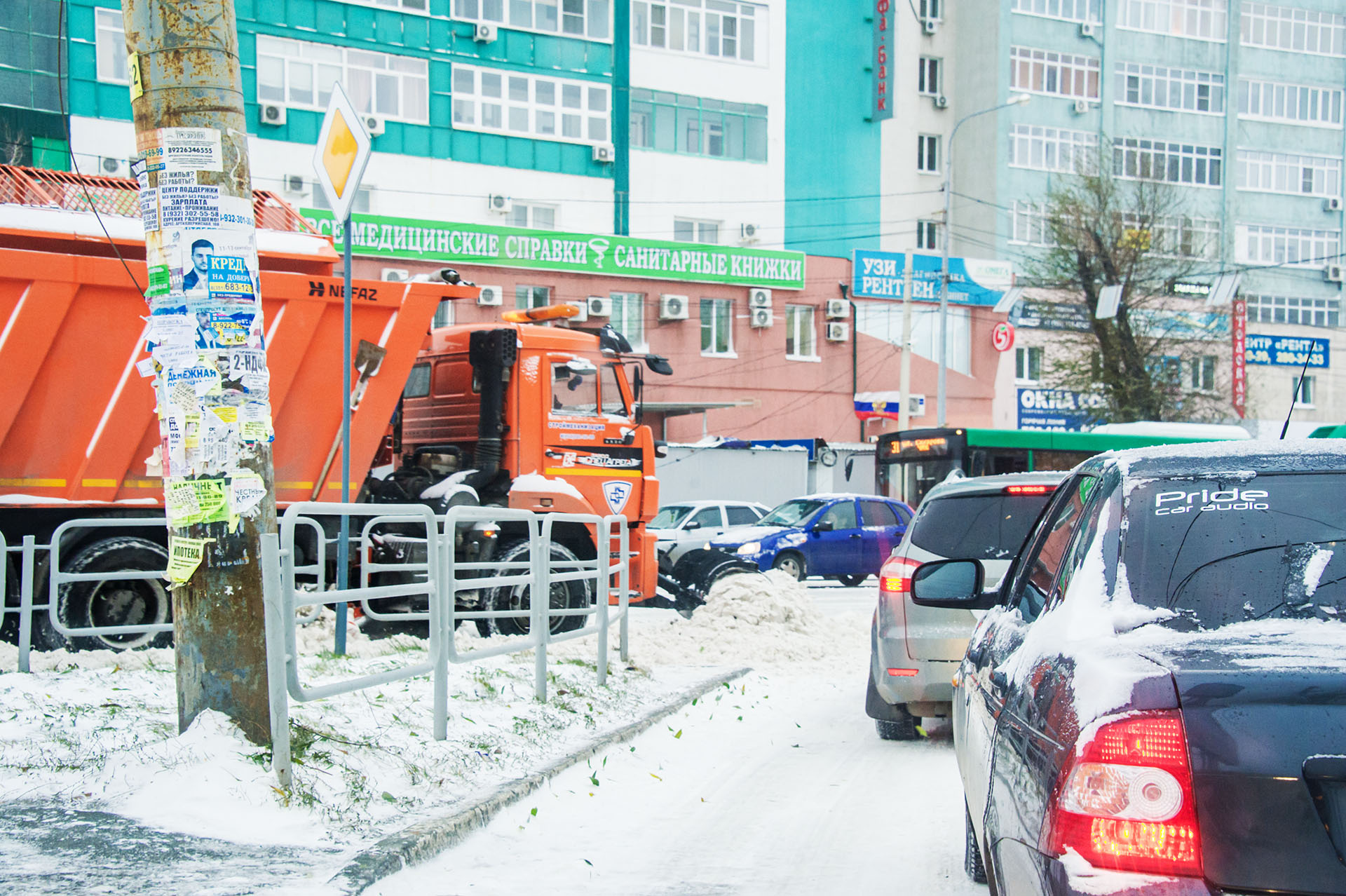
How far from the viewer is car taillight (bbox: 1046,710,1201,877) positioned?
2395 mm

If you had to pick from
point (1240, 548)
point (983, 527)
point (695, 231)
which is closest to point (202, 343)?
point (1240, 548)

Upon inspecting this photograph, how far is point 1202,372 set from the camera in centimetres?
4334

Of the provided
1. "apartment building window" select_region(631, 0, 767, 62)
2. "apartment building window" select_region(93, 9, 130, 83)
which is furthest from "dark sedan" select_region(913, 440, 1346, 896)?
"apartment building window" select_region(631, 0, 767, 62)

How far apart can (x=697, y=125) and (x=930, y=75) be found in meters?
13.4

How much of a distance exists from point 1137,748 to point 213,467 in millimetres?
4250

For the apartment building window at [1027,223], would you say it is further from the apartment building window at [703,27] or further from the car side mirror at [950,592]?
the car side mirror at [950,592]

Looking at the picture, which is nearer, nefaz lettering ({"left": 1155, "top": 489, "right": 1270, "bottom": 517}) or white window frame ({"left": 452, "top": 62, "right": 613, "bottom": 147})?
nefaz lettering ({"left": 1155, "top": 489, "right": 1270, "bottom": 517})

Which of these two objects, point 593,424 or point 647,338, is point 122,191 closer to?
point 593,424

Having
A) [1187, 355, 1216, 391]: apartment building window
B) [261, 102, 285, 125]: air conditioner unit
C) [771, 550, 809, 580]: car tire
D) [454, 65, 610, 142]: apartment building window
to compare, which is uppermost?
[454, 65, 610, 142]: apartment building window

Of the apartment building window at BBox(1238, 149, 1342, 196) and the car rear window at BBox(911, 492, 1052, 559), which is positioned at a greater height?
the apartment building window at BBox(1238, 149, 1342, 196)

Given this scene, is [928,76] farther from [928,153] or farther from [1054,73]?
[1054,73]

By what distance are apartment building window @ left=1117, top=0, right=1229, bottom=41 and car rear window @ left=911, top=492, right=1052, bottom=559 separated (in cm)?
4689

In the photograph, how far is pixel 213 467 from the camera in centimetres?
555

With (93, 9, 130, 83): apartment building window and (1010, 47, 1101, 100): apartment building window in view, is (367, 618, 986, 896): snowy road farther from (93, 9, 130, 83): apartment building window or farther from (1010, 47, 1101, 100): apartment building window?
(1010, 47, 1101, 100): apartment building window
